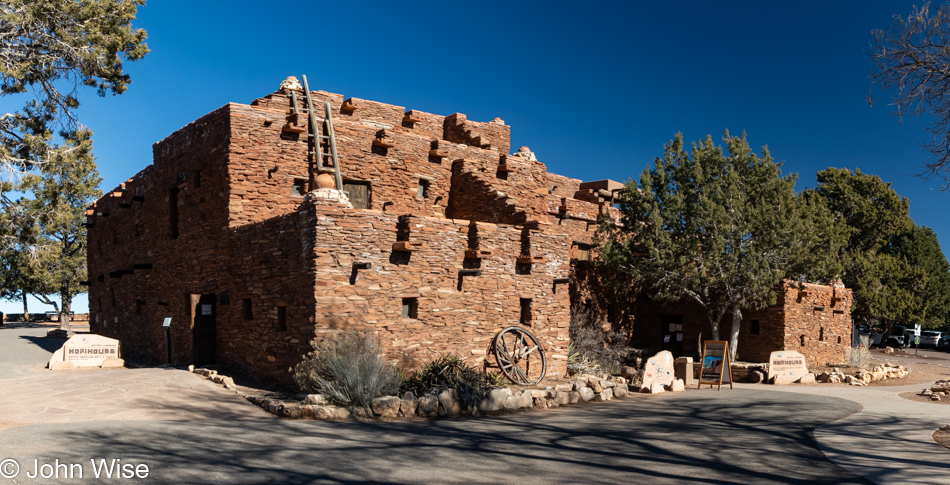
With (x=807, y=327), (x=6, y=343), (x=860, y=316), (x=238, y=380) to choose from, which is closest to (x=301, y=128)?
(x=238, y=380)

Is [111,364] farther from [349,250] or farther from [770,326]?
[770,326]

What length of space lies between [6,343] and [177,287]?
993cm

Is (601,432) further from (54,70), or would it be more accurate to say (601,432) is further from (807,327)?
(54,70)

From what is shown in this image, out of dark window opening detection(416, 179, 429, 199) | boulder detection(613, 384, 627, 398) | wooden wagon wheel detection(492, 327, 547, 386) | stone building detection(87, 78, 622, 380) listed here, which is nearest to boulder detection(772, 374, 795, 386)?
boulder detection(613, 384, 627, 398)

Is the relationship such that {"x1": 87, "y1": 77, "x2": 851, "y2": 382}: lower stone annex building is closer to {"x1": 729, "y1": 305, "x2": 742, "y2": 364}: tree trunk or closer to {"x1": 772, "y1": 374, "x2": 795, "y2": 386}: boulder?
{"x1": 729, "y1": 305, "x2": 742, "y2": 364}: tree trunk

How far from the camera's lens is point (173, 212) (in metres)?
19.1

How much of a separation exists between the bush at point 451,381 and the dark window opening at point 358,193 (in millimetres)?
6101

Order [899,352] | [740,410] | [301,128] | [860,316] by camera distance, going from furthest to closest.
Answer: [899,352], [860,316], [301,128], [740,410]

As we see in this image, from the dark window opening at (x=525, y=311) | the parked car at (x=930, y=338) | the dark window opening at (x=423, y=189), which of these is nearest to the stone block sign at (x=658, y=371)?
the dark window opening at (x=525, y=311)

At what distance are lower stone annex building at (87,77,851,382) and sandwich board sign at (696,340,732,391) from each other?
12.9ft

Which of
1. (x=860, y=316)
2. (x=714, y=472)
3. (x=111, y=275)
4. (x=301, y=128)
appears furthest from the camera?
(x=860, y=316)

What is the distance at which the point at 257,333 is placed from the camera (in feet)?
49.8

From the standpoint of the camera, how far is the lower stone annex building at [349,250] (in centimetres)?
1391

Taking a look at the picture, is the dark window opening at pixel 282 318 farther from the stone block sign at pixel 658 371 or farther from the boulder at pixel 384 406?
the stone block sign at pixel 658 371
